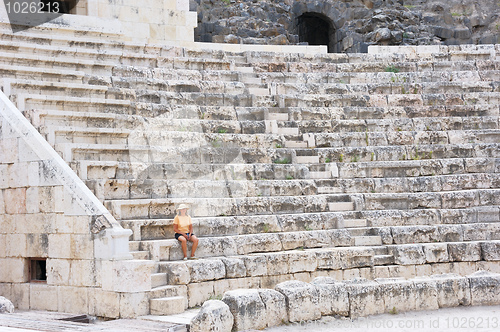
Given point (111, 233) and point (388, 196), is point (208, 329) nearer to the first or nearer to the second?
point (111, 233)

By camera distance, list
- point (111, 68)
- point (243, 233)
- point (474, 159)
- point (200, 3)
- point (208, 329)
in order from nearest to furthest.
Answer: point (208, 329) < point (243, 233) < point (474, 159) < point (111, 68) < point (200, 3)

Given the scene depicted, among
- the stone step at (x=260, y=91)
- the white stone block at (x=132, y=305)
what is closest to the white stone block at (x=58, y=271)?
the white stone block at (x=132, y=305)

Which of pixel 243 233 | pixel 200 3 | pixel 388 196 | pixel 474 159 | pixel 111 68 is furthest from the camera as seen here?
pixel 200 3

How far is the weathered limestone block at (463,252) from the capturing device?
393 inches

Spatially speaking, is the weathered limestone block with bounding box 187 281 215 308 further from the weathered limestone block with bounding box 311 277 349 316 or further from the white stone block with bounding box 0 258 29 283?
the white stone block with bounding box 0 258 29 283

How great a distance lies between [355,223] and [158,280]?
11.7ft

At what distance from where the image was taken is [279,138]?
1162cm

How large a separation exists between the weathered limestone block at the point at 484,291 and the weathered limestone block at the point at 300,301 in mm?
2233

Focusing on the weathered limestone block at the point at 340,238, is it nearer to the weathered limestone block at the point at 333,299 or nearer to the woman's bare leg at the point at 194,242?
the weathered limestone block at the point at 333,299

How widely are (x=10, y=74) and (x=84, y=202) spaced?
437 cm

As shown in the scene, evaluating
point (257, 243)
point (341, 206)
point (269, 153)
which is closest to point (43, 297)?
point (257, 243)

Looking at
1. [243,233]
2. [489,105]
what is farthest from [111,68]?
[489,105]

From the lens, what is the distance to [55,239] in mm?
8281

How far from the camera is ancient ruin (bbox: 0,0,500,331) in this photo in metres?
8.05
